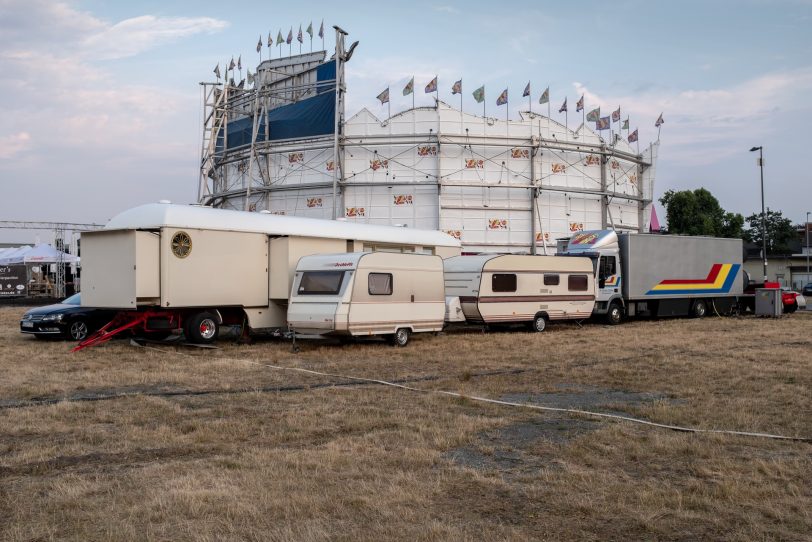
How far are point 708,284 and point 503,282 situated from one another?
12.1m

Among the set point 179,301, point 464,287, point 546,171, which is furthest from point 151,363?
point 546,171

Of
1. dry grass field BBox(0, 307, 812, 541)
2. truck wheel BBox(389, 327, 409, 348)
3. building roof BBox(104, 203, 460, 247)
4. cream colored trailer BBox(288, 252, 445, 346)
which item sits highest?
building roof BBox(104, 203, 460, 247)

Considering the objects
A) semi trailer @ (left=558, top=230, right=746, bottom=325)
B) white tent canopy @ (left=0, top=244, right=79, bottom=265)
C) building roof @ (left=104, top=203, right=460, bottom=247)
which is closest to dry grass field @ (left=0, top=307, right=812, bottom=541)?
building roof @ (left=104, top=203, right=460, bottom=247)

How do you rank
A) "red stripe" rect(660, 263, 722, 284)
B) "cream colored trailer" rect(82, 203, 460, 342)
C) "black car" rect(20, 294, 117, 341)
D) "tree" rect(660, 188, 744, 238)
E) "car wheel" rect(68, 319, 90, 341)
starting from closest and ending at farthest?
"cream colored trailer" rect(82, 203, 460, 342)
"black car" rect(20, 294, 117, 341)
"car wheel" rect(68, 319, 90, 341)
"red stripe" rect(660, 263, 722, 284)
"tree" rect(660, 188, 744, 238)

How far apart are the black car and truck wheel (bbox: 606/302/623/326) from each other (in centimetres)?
1684

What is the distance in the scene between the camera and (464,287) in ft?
73.5

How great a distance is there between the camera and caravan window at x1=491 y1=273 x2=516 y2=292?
22.3m

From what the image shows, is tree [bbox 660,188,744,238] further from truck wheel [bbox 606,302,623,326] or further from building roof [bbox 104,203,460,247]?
building roof [bbox 104,203,460,247]

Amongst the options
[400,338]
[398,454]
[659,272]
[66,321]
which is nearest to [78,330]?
[66,321]

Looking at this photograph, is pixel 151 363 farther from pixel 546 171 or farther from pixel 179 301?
pixel 546 171

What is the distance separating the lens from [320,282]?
1783 cm

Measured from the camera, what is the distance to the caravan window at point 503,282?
879 inches

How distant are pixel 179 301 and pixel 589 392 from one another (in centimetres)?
1044

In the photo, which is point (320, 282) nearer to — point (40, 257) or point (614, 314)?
point (614, 314)
